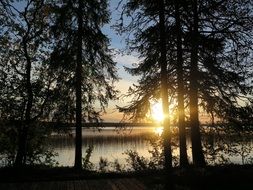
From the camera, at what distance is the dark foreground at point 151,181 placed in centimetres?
1416

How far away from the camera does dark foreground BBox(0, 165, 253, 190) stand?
14164 mm

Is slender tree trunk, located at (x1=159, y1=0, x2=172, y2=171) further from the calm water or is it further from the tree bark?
the tree bark

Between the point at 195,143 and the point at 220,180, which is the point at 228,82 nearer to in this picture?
the point at 195,143

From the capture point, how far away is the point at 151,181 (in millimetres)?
15016

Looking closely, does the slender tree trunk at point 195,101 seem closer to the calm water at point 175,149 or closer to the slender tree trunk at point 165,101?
the calm water at point 175,149

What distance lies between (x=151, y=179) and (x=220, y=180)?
8.40 ft

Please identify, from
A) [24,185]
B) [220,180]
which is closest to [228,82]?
[220,180]

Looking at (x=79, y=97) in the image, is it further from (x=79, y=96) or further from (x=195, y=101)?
(x=195, y=101)

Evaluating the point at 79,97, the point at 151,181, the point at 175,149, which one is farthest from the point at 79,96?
the point at 151,181

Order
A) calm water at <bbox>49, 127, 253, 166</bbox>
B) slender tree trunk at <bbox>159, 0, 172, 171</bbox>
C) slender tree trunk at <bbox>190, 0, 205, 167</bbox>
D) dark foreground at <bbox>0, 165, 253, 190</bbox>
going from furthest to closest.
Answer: calm water at <bbox>49, 127, 253, 166</bbox>, slender tree trunk at <bbox>190, 0, 205, 167</bbox>, dark foreground at <bbox>0, 165, 253, 190</bbox>, slender tree trunk at <bbox>159, 0, 172, 171</bbox>

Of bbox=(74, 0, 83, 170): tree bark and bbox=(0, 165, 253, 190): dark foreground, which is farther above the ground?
bbox=(74, 0, 83, 170): tree bark

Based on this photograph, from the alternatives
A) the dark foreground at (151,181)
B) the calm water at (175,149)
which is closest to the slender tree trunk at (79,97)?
the calm water at (175,149)

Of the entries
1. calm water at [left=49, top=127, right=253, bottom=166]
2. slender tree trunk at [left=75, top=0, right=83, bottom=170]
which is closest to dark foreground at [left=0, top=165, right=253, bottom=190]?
calm water at [left=49, top=127, right=253, bottom=166]

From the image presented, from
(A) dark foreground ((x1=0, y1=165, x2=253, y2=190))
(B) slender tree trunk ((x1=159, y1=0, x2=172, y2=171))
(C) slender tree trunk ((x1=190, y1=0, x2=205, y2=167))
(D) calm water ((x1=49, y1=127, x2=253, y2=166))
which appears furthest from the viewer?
(D) calm water ((x1=49, y1=127, x2=253, y2=166))
